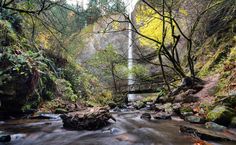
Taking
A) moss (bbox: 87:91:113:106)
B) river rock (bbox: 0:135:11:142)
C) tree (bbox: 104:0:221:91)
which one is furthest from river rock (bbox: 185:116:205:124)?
moss (bbox: 87:91:113:106)

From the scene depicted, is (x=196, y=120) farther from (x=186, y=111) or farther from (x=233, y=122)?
(x=186, y=111)

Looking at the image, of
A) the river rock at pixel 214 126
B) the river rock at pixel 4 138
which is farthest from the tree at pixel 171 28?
the river rock at pixel 4 138

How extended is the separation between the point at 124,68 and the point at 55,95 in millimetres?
6247

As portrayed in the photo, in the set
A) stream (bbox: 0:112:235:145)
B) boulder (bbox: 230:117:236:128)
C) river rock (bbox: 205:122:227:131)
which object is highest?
boulder (bbox: 230:117:236:128)

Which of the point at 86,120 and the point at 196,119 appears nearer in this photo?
the point at 86,120

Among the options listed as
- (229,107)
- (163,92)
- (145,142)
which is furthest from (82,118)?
(163,92)

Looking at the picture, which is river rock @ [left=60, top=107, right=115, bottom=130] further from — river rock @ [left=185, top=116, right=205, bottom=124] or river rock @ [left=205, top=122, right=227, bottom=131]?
Answer: river rock @ [left=205, top=122, right=227, bottom=131]

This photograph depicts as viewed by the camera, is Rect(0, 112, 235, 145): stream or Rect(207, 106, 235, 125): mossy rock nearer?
Rect(0, 112, 235, 145): stream

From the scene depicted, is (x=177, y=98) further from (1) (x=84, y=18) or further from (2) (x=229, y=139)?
(1) (x=84, y=18)

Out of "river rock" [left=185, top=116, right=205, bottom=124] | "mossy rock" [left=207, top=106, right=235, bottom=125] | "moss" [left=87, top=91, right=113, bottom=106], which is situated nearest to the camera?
"mossy rock" [left=207, top=106, right=235, bottom=125]

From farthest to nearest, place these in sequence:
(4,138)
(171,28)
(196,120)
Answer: (171,28) → (196,120) → (4,138)

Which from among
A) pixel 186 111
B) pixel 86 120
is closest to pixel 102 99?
pixel 186 111

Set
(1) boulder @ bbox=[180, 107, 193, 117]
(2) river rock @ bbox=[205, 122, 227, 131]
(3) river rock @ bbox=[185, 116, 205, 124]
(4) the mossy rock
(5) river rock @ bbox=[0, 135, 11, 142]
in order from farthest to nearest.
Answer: (1) boulder @ bbox=[180, 107, 193, 117] < (3) river rock @ bbox=[185, 116, 205, 124] < (4) the mossy rock < (2) river rock @ bbox=[205, 122, 227, 131] < (5) river rock @ bbox=[0, 135, 11, 142]

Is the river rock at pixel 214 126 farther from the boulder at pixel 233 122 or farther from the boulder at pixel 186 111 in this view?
the boulder at pixel 186 111
